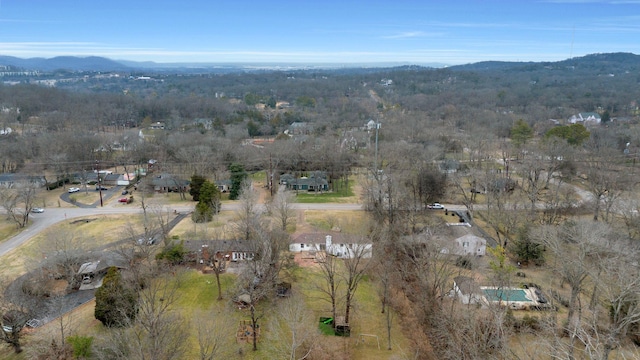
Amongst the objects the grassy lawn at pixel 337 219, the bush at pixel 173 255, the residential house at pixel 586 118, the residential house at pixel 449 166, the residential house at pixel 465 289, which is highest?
the residential house at pixel 586 118

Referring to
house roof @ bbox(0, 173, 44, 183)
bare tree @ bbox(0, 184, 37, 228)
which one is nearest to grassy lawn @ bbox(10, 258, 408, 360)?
bare tree @ bbox(0, 184, 37, 228)

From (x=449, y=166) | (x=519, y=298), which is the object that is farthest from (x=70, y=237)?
(x=449, y=166)

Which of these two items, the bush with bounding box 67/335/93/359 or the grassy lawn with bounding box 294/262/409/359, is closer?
the bush with bounding box 67/335/93/359

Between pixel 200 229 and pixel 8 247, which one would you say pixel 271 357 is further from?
pixel 8 247

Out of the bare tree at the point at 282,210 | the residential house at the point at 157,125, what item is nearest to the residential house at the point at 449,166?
the bare tree at the point at 282,210

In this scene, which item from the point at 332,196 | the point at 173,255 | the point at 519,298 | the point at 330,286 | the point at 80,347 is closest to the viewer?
the point at 80,347

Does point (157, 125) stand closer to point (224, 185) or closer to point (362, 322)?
point (224, 185)

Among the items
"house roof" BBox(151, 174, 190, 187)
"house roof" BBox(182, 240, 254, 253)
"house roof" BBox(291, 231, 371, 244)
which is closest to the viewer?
"house roof" BBox(182, 240, 254, 253)

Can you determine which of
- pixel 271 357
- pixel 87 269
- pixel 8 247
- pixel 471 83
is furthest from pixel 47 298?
pixel 471 83

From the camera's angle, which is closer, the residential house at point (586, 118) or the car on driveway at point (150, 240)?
the car on driveway at point (150, 240)

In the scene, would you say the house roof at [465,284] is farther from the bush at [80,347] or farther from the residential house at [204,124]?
the residential house at [204,124]

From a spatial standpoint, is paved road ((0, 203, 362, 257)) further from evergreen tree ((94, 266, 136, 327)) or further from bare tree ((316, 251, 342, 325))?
evergreen tree ((94, 266, 136, 327))
